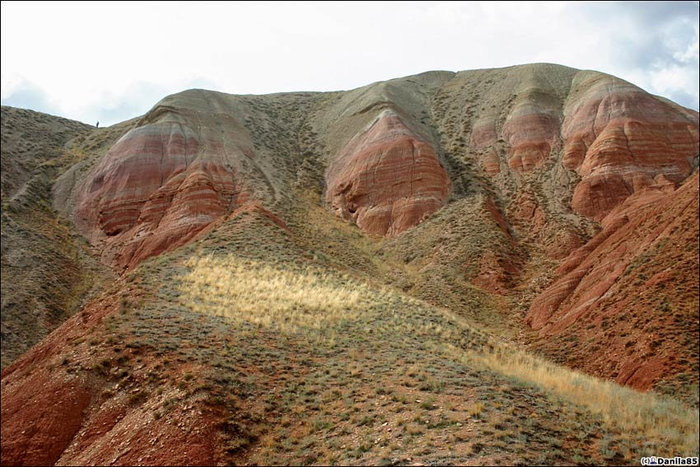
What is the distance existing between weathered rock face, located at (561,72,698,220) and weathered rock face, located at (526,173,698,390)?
Result: 25.3 ft

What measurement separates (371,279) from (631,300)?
14.4 m

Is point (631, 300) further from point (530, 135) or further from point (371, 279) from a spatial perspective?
point (530, 135)

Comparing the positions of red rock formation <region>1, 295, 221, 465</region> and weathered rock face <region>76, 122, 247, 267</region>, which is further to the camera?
weathered rock face <region>76, 122, 247, 267</region>

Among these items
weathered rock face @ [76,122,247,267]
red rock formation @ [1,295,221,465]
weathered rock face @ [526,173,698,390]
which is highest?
weathered rock face @ [76,122,247,267]

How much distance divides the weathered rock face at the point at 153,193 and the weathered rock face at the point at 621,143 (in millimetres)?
25320

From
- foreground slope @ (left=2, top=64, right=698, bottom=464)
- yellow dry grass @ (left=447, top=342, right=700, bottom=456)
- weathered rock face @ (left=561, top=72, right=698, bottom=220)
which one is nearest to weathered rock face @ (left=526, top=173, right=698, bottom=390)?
foreground slope @ (left=2, top=64, right=698, bottom=464)

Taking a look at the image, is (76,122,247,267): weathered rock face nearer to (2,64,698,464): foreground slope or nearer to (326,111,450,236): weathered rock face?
(2,64,698,464): foreground slope

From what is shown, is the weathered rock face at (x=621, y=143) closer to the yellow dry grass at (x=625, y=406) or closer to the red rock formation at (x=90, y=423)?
the yellow dry grass at (x=625, y=406)

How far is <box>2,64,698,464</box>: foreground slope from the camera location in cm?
1239

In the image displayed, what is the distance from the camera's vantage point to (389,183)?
45.1 meters

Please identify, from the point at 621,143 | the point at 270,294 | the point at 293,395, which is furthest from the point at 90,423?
the point at 621,143

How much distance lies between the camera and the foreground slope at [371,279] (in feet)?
40.7

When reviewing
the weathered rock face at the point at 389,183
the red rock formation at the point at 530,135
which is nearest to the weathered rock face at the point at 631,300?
the weathered rock face at the point at 389,183

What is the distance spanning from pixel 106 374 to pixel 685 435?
531 inches
